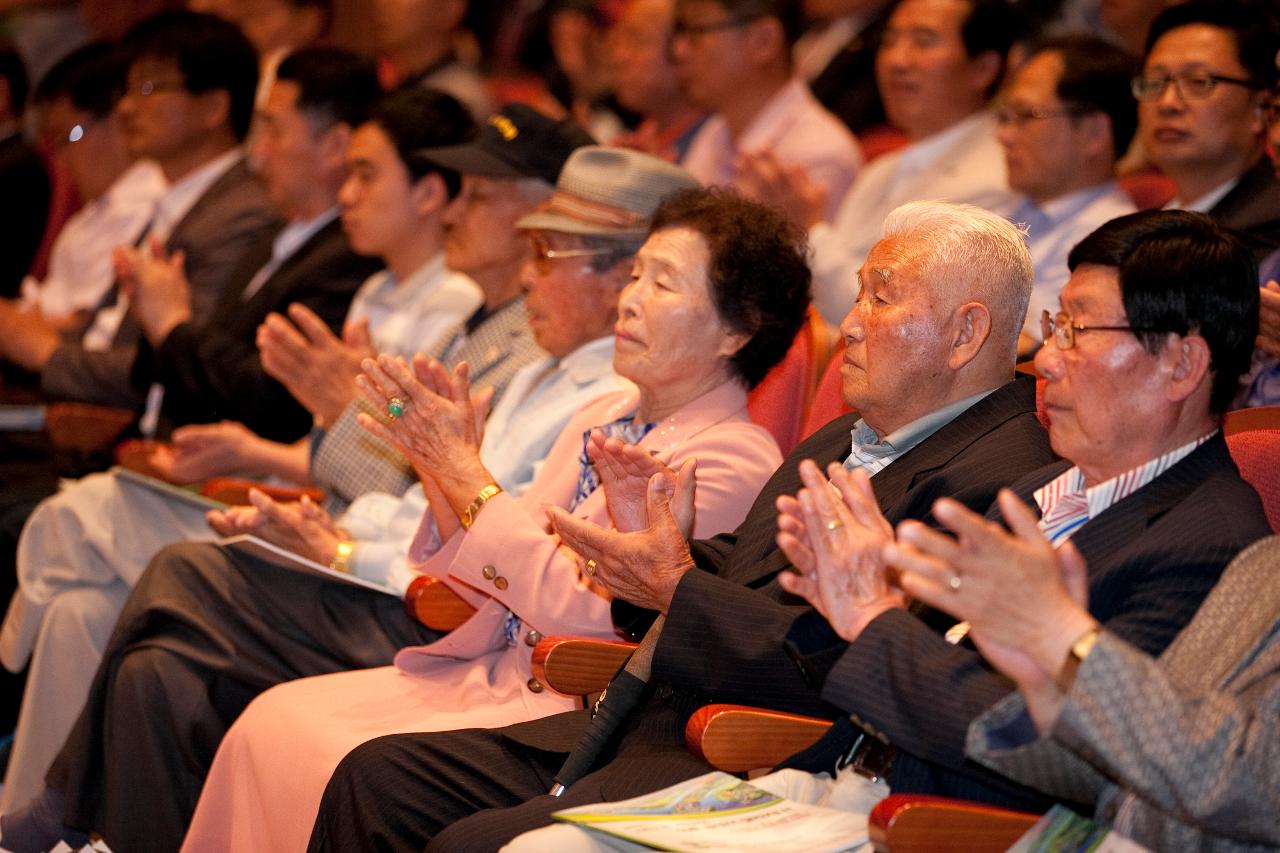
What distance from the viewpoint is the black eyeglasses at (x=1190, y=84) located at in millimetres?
3469

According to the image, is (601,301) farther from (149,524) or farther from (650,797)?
(650,797)

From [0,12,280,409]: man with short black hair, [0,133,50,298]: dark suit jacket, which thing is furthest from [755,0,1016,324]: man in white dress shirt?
[0,133,50,298]: dark suit jacket

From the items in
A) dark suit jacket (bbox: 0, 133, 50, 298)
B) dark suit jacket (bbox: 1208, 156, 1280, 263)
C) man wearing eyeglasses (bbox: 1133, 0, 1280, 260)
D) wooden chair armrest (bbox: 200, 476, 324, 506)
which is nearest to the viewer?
dark suit jacket (bbox: 1208, 156, 1280, 263)

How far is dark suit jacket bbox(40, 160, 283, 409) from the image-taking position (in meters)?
4.63

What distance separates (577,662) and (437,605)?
1.73ft

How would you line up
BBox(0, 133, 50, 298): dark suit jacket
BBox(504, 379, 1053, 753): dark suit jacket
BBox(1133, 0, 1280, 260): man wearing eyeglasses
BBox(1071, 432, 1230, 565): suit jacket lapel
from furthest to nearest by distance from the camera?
BBox(0, 133, 50, 298): dark suit jacket
BBox(1133, 0, 1280, 260): man wearing eyeglasses
BBox(504, 379, 1053, 753): dark suit jacket
BBox(1071, 432, 1230, 565): suit jacket lapel

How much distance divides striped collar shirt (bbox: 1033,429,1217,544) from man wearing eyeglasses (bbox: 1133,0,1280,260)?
151 cm

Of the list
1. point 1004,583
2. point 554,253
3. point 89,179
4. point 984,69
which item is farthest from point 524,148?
point 89,179

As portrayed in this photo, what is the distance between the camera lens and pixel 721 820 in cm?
196

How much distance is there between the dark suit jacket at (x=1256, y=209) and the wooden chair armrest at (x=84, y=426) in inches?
113

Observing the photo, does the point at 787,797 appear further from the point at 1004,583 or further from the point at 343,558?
the point at 343,558

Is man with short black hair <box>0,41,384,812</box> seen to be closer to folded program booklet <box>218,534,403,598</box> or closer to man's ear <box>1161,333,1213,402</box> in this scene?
folded program booklet <box>218,534,403,598</box>

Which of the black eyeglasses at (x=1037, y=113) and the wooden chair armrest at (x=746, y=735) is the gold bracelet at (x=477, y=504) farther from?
the black eyeglasses at (x=1037, y=113)

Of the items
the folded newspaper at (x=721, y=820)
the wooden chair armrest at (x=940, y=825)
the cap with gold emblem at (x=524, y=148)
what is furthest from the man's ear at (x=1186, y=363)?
the cap with gold emblem at (x=524, y=148)
